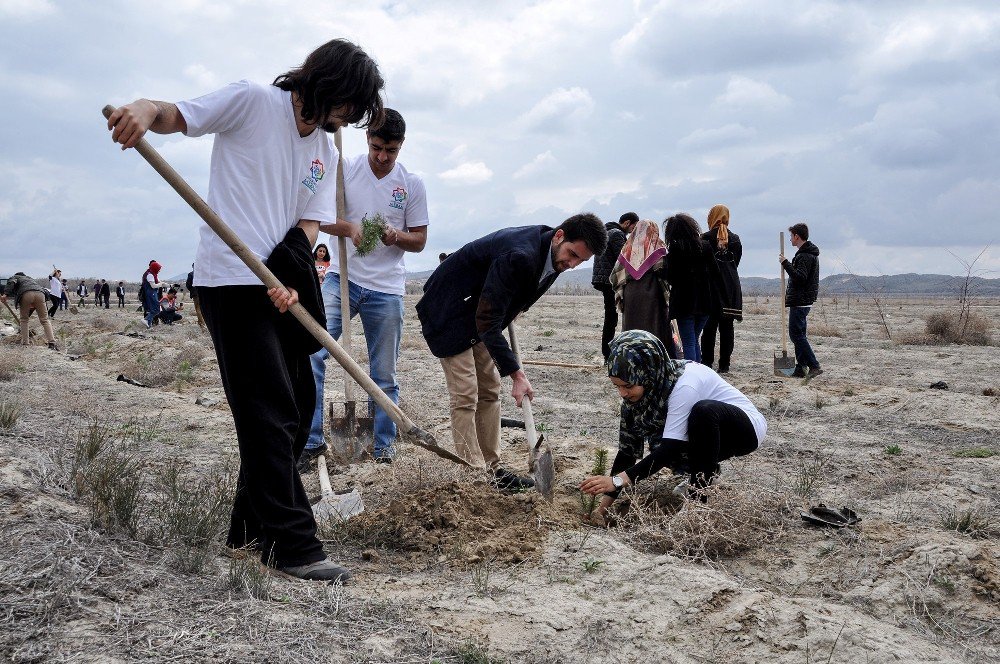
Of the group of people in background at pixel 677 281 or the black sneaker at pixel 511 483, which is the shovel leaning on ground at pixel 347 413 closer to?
the black sneaker at pixel 511 483

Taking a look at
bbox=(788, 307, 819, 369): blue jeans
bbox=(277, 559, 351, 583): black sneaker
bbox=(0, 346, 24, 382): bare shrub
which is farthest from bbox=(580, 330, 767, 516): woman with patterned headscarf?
bbox=(0, 346, 24, 382): bare shrub

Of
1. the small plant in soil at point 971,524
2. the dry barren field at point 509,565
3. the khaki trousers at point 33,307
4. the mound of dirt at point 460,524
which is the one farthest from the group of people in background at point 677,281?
the khaki trousers at point 33,307

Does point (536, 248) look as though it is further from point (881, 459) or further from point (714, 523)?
point (881, 459)

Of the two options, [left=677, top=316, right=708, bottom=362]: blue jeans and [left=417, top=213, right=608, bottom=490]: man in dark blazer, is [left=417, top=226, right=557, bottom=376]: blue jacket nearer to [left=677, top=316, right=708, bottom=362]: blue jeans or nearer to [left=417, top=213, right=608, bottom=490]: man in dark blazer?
[left=417, top=213, right=608, bottom=490]: man in dark blazer

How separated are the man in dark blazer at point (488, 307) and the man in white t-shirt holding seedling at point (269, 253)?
139cm

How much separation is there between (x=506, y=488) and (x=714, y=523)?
47.4 inches

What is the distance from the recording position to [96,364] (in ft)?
39.8

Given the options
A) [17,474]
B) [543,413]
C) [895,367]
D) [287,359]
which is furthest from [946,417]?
[17,474]

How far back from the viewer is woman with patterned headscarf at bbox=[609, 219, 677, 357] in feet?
23.4

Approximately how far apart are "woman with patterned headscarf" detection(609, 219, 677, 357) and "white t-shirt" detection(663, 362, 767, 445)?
287cm

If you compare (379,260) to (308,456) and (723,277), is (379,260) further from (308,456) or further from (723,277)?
(723,277)

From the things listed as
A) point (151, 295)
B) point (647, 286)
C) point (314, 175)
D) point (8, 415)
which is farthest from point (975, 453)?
point (151, 295)

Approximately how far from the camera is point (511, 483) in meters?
4.41

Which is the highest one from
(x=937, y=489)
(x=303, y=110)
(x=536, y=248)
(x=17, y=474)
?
(x=303, y=110)
